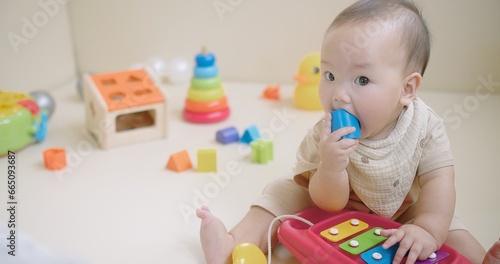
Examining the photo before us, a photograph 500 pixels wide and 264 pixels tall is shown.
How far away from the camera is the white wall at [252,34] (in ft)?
5.08

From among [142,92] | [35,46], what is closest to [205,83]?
[142,92]

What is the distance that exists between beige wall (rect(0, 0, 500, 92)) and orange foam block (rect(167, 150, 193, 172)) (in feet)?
2.19

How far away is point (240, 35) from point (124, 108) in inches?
23.6

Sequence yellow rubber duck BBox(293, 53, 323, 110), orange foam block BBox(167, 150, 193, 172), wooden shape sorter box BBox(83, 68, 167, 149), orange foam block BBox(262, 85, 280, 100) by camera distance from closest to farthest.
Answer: orange foam block BBox(167, 150, 193, 172)
wooden shape sorter box BBox(83, 68, 167, 149)
yellow rubber duck BBox(293, 53, 323, 110)
orange foam block BBox(262, 85, 280, 100)

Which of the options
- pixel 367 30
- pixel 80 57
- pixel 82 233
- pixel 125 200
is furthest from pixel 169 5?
pixel 367 30

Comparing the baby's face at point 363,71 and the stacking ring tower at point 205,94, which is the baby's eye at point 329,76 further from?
the stacking ring tower at point 205,94

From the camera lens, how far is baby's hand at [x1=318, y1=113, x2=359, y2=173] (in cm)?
74

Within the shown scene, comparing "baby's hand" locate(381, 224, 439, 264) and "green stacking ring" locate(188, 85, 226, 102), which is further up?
"baby's hand" locate(381, 224, 439, 264)

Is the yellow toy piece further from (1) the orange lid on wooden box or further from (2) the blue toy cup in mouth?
(1) the orange lid on wooden box

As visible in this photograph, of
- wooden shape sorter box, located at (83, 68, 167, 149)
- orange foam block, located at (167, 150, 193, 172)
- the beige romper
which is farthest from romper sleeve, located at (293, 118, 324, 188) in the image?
wooden shape sorter box, located at (83, 68, 167, 149)

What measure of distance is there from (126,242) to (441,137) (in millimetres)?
581

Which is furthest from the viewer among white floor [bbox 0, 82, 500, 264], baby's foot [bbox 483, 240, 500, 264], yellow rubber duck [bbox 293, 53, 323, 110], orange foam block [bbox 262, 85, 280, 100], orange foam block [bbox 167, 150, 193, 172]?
orange foam block [bbox 262, 85, 280, 100]

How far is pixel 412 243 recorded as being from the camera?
737 mm

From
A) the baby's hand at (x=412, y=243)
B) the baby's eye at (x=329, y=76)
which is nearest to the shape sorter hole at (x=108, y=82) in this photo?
the baby's eye at (x=329, y=76)
